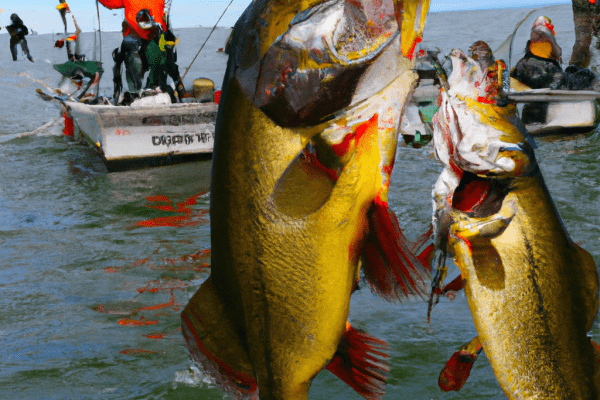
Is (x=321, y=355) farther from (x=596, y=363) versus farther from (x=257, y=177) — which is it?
(x=596, y=363)

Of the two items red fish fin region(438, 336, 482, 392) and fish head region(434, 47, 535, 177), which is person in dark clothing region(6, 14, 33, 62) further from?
fish head region(434, 47, 535, 177)

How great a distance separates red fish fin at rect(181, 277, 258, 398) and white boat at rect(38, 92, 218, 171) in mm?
7970

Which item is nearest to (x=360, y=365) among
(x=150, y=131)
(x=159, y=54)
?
(x=150, y=131)

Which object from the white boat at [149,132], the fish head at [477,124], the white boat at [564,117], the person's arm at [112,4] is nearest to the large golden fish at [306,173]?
the fish head at [477,124]

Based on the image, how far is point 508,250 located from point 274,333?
91cm

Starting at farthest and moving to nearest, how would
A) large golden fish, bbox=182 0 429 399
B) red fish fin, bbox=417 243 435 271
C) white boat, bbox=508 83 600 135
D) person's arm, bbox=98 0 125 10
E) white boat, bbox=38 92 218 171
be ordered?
1. white boat, bbox=508 83 600 135
2. person's arm, bbox=98 0 125 10
3. white boat, bbox=38 92 218 171
4. red fish fin, bbox=417 243 435 271
5. large golden fish, bbox=182 0 429 399

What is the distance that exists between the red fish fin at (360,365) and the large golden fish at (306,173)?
0.56 ft

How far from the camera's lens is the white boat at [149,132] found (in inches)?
380

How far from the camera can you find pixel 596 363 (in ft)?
7.67

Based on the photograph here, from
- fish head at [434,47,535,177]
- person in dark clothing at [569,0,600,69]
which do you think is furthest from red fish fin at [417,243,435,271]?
person in dark clothing at [569,0,600,69]

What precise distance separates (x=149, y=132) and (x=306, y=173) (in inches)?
340

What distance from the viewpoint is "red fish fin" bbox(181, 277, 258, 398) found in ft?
6.77

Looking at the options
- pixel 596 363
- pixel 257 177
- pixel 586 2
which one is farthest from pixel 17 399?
pixel 586 2

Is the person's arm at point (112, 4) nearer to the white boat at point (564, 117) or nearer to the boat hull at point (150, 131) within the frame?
the boat hull at point (150, 131)
